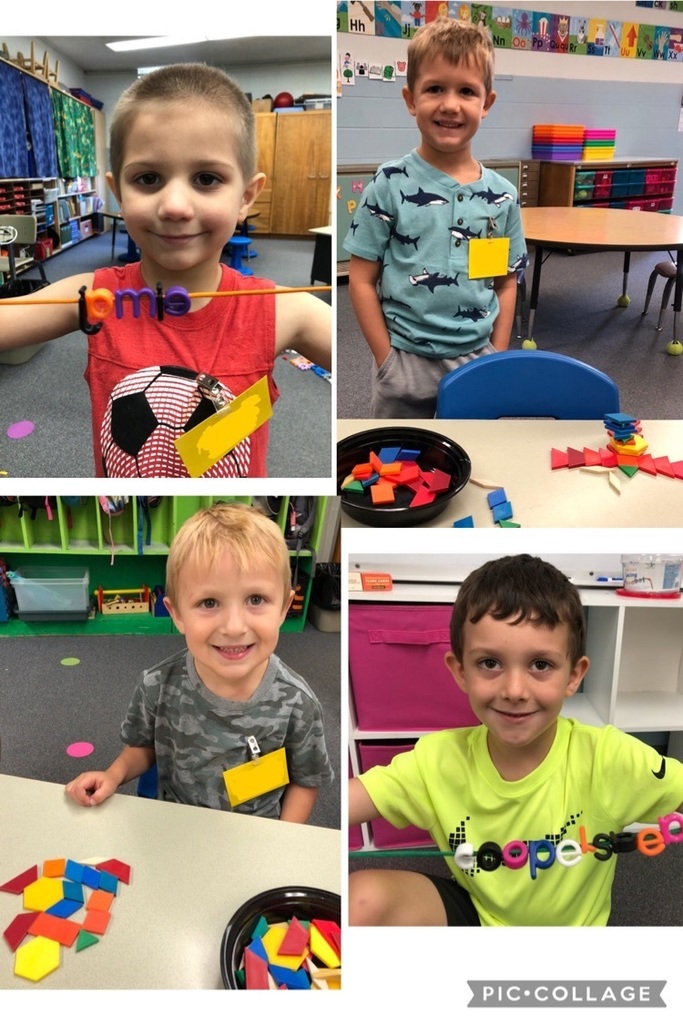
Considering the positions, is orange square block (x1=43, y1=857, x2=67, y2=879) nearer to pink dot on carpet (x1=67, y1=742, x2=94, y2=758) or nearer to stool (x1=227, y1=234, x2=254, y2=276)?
stool (x1=227, y1=234, x2=254, y2=276)

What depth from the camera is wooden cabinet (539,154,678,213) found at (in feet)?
13.8

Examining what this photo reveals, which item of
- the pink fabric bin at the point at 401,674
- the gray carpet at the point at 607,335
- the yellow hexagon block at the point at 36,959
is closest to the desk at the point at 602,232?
the gray carpet at the point at 607,335

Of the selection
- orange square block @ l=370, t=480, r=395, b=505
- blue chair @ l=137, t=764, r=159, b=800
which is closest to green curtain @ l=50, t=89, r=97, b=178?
orange square block @ l=370, t=480, r=395, b=505

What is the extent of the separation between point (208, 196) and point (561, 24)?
483 mm

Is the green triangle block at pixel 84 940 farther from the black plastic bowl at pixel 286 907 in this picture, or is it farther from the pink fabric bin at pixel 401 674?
the pink fabric bin at pixel 401 674

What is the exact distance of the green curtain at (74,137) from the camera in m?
0.53

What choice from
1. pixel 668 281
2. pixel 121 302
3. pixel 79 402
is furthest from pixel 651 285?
pixel 121 302

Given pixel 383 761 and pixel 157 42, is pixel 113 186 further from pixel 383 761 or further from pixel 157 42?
pixel 383 761

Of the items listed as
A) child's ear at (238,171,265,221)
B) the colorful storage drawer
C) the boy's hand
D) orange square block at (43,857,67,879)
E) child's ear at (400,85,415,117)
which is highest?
child's ear at (400,85,415,117)

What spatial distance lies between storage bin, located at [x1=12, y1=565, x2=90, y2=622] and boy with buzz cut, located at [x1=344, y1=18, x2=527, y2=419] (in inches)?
22.5

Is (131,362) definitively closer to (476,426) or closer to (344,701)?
(344,701)

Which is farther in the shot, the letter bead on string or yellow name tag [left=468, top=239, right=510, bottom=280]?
yellow name tag [left=468, top=239, right=510, bottom=280]

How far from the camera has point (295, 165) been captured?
612 mm

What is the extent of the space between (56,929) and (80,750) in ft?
3.29
